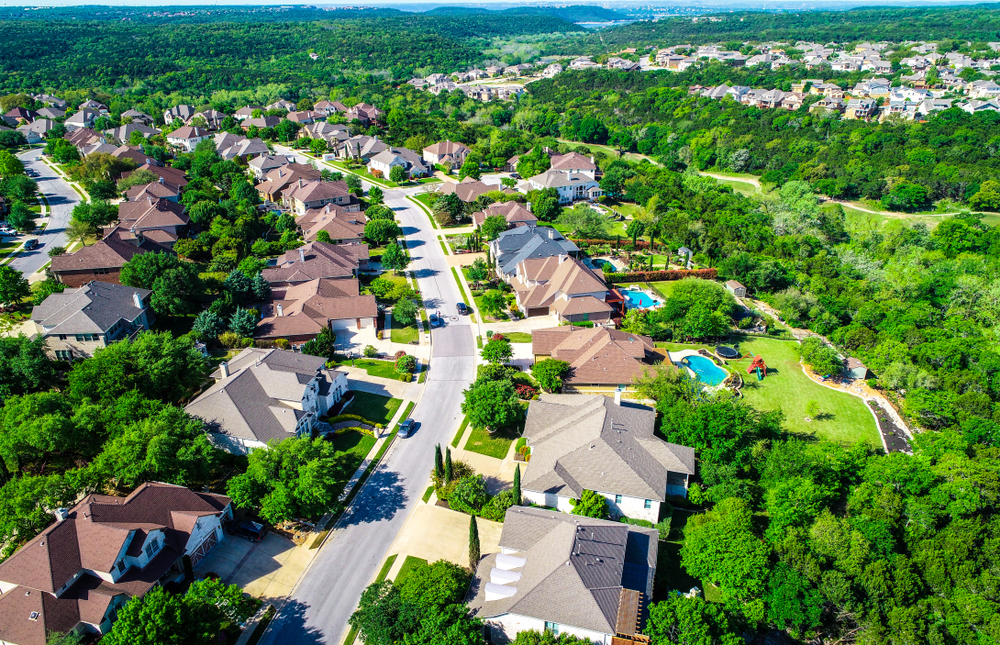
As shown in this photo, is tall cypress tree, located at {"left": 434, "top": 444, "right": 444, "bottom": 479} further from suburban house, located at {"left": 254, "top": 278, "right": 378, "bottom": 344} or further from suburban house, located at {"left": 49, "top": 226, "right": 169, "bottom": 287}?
suburban house, located at {"left": 49, "top": 226, "right": 169, "bottom": 287}

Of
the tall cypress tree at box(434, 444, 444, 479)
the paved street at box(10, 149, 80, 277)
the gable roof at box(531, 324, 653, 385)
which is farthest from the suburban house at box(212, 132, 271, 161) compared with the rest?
the tall cypress tree at box(434, 444, 444, 479)

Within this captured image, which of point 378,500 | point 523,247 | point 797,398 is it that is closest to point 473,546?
point 378,500

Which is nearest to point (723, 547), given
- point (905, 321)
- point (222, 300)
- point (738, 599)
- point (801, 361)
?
point (738, 599)

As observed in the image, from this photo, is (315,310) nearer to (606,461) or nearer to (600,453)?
(600,453)

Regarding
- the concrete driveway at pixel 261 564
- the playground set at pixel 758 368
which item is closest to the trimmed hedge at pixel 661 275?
the playground set at pixel 758 368

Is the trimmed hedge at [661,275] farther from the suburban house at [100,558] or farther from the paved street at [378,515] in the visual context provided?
the suburban house at [100,558]
